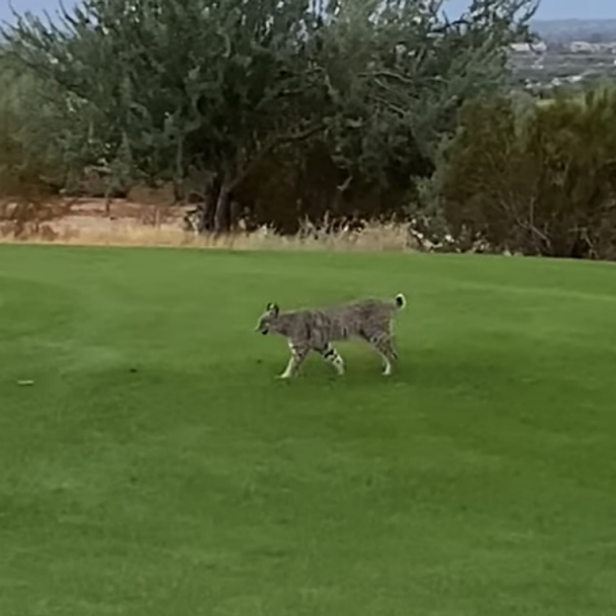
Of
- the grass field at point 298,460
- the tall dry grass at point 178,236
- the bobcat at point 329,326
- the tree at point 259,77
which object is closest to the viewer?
the grass field at point 298,460

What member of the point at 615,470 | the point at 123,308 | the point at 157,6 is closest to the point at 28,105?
the point at 157,6

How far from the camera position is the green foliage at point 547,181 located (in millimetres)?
21078

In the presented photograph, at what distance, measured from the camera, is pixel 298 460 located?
8.28 m

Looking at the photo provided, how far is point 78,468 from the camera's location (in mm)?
8086

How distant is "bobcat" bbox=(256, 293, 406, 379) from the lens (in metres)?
10.1

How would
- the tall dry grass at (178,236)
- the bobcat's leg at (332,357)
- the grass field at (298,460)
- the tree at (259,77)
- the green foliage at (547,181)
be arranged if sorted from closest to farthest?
the grass field at (298,460), the bobcat's leg at (332,357), the tall dry grass at (178,236), the green foliage at (547,181), the tree at (259,77)

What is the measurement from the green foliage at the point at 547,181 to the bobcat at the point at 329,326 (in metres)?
11.2

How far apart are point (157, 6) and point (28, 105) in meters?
3.91

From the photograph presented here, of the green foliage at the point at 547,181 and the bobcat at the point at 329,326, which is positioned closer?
the bobcat at the point at 329,326

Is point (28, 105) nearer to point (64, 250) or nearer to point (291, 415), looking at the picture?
point (64, 250)

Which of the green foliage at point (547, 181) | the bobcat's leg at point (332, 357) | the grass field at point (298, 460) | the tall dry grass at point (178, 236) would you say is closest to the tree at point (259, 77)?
the tall dry grass at point (178, 236)

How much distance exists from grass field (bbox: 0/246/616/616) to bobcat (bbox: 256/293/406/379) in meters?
0.22

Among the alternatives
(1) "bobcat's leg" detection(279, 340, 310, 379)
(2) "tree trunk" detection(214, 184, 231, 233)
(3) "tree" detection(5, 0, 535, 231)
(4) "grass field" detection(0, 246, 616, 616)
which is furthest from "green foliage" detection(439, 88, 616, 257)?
(1) "bobcat's leg" detection(279, 340, 310, 379)

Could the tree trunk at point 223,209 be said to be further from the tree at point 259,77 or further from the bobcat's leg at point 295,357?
the bobcat's leg at point 295,357
